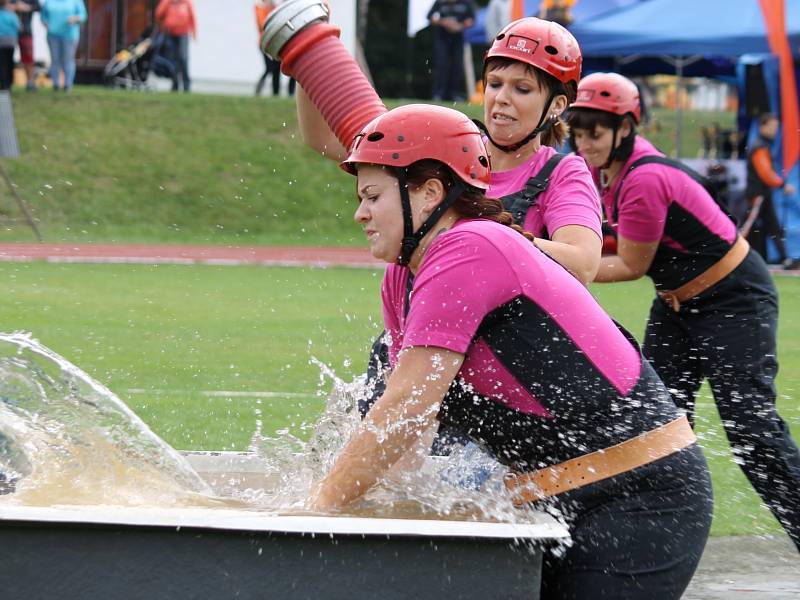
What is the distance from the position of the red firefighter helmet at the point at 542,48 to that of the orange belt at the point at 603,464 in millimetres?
1631

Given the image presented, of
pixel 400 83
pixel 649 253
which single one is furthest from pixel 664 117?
pixel 649 253

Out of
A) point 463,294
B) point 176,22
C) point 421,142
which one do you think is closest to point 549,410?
point 463,294

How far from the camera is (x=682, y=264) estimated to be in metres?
5.25

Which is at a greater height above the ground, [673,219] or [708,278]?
[673,219]

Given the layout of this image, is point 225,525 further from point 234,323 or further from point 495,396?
point 234,323

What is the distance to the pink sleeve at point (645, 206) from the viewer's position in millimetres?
5199

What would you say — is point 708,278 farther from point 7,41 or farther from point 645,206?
point 7,41

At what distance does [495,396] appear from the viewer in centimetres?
279

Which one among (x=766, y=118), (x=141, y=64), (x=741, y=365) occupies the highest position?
(x=741, y=365)

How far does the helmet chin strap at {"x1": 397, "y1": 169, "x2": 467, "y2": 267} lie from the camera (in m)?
2.89

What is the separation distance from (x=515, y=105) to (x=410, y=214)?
137 centimetres

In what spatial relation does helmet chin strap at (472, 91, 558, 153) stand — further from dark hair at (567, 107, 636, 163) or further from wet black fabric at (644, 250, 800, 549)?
wet black fabric at (644, 250, 800, 549)

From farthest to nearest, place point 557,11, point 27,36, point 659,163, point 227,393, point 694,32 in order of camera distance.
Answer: point 27,36 < point 557,11 < point 694,32 < point 227,393 < point 659,163

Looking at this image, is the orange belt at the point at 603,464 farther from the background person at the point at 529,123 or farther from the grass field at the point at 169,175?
the grass field at the point at 169,175
